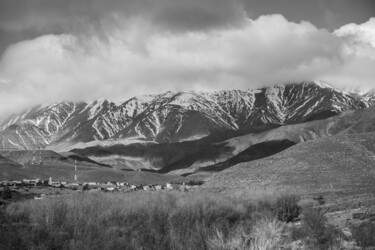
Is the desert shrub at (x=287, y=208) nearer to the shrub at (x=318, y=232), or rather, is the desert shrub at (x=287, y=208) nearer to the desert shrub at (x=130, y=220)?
the desert shrub at (x=130, y=220)

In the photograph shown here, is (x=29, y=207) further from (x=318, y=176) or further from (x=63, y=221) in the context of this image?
(x=318, y=176)

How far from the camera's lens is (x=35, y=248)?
28016 millimetres

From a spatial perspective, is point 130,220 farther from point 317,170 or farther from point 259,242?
point 317,170

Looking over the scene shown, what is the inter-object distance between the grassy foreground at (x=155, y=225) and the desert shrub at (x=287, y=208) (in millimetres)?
137

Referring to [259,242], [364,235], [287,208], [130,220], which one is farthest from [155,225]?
[287,208]

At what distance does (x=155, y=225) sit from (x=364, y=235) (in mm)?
16602

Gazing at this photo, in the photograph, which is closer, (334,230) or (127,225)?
(334,230)

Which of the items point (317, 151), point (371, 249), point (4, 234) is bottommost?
point (371, 249)

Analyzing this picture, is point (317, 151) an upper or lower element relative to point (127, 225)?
upper

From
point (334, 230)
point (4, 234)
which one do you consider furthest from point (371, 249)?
point (4, 234)

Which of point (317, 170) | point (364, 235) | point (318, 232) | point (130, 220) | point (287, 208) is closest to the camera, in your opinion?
point (364, 235)

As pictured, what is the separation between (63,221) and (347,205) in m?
26.7

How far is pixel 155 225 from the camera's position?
3919cm

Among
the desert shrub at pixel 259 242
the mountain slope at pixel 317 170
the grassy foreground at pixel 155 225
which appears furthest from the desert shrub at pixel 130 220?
the mountain slope at pixel 317 170
